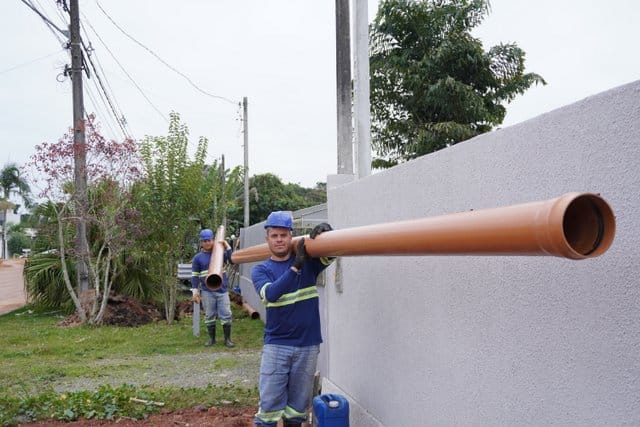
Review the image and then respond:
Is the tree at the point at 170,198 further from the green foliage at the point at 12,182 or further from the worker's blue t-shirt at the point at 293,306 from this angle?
the green foliage at the point at 12,182

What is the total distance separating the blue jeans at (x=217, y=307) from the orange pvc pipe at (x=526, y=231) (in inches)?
321

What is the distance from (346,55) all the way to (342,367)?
4.24 meters

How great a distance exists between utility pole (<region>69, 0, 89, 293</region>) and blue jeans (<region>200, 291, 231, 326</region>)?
14.7 ft

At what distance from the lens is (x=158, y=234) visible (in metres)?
14.0

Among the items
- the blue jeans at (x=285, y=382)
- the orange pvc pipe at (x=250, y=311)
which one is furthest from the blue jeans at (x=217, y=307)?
the blue jeans at (x=285, y=382)

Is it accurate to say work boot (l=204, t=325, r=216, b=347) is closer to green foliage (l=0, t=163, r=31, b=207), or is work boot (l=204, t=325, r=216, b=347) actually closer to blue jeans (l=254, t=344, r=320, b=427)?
blue jeans (l=254, t=344, r=320, b=427)

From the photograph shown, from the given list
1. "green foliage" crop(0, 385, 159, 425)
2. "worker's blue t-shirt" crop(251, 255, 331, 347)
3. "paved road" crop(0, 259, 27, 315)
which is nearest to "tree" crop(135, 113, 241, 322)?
A: "paved road" crop(0, 259, 27, 315)

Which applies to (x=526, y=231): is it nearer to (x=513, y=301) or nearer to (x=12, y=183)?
(x=513, y=301)

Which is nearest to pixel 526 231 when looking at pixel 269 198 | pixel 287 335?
pixel 287 335

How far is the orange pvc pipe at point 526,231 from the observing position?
75.4 inches

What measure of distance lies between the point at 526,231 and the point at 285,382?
10.8 ft

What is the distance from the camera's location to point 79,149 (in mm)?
14102

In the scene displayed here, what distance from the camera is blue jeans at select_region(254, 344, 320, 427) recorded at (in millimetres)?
4840

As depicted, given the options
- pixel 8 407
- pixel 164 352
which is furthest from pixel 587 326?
pixel 164 352
